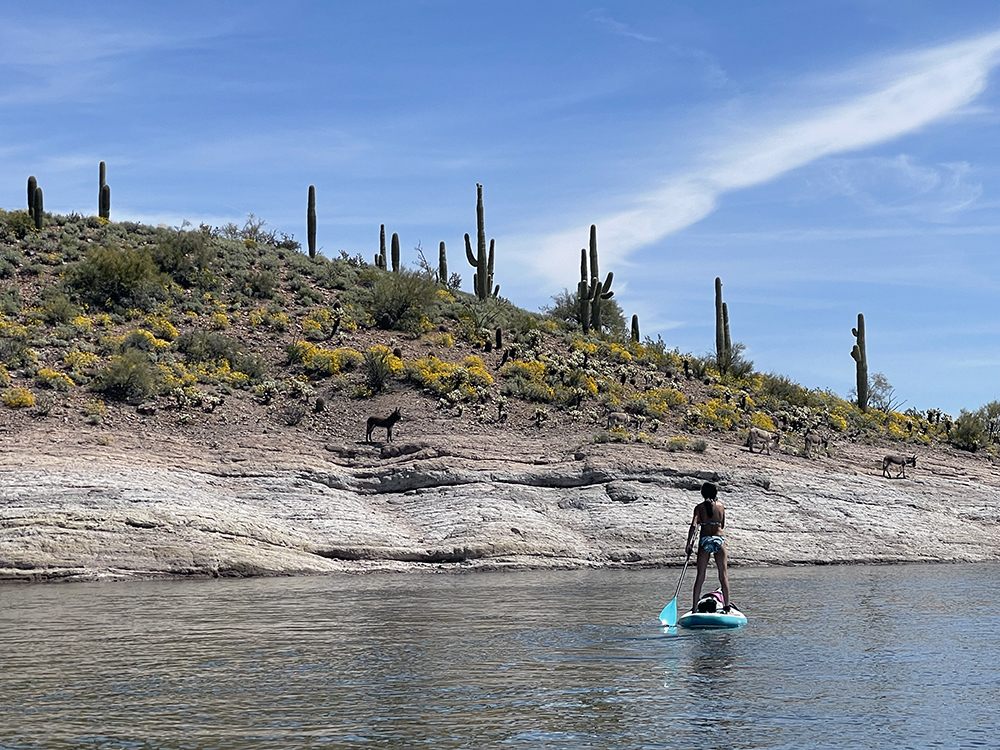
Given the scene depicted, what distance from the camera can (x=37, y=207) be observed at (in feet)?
155

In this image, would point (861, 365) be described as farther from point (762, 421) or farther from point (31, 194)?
point (31, 194)

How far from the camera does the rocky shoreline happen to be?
2306 cm

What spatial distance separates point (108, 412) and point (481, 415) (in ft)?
37.0

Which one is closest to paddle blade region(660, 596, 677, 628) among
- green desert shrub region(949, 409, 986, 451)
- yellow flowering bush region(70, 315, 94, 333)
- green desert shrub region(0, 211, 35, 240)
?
yellow flowering bush region(70, 315, 94, 333)

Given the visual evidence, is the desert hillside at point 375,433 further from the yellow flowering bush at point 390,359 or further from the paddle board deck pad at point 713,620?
the paddle board deck pad at point 713,620

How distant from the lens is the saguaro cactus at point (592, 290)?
47.8 metres

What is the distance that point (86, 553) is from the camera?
2234 centimetres

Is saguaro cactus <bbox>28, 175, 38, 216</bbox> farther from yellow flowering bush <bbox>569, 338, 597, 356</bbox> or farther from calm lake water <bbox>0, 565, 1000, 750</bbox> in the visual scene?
calm lake water <bbox>0, 565, 1000, 750</bbox>

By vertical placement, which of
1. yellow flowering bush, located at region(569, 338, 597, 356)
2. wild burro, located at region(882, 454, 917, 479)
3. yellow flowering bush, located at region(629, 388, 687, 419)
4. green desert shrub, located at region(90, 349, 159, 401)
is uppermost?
yellow flowering bush, located at region(569, 338, 597, 356)

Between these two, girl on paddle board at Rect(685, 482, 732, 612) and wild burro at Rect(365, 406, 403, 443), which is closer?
girl on paddle board at Rect(685, 482, 732, 612)

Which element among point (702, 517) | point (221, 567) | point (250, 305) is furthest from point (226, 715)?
point (250, 305)

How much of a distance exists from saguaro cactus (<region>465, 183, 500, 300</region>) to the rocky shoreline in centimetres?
Result: 1442

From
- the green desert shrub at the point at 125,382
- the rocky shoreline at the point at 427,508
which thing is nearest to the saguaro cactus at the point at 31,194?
the green desert shrub at the point at 125,382

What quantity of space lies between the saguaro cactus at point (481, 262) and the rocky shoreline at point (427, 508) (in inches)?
568
